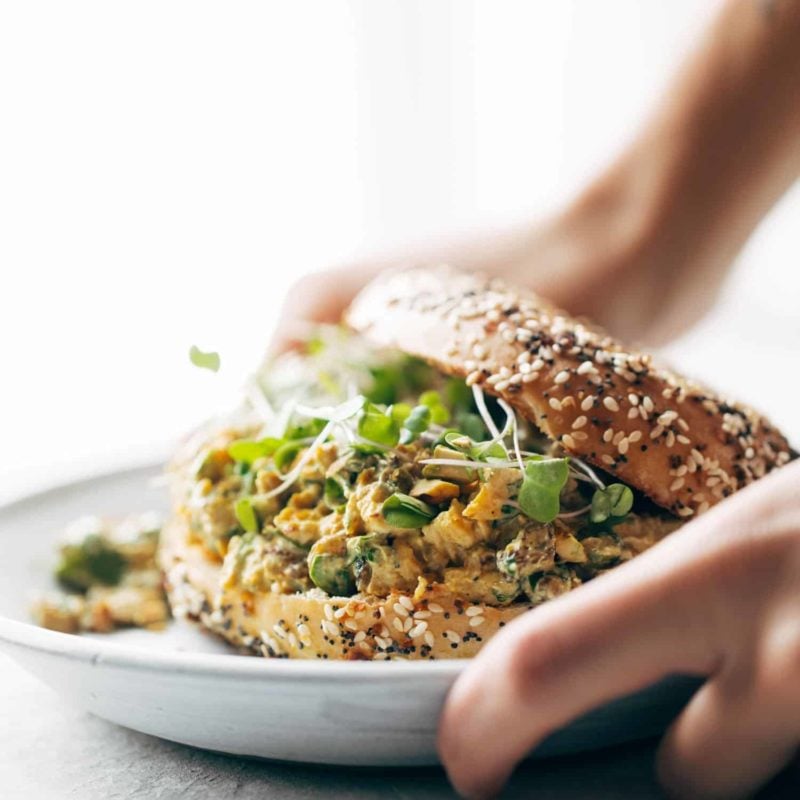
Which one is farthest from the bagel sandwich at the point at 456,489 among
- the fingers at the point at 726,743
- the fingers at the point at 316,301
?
the fingers at the point at 316,301

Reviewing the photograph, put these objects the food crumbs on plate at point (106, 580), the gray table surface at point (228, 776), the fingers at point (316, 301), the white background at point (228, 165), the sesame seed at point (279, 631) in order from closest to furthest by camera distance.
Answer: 1. the gray table surface at point (228, 776)
2. the sesame seed at point (279, 631)
3. the food crumbs on plate at point (106, 580)
4. the fingers at point (316, 301)
5. the white background at point (228, 165)

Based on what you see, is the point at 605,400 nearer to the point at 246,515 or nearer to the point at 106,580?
the point at 246,515

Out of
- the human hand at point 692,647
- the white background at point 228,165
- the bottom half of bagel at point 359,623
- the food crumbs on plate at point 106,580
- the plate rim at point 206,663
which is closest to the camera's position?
the human hand at point 692,647

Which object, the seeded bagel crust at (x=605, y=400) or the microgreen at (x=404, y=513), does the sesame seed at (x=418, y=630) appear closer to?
the microgreen at (x=404, y=513)

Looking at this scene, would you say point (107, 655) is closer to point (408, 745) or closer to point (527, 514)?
point (408, 745)

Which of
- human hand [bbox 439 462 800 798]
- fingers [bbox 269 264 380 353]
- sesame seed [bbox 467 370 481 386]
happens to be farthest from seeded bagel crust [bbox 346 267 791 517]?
fingers [bbox 269 264 380 353]

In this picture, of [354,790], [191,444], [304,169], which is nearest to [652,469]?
[354,790]
